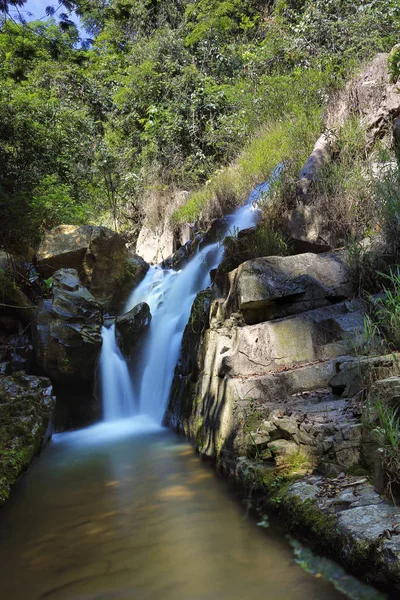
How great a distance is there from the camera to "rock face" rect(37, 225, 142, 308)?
9008mm

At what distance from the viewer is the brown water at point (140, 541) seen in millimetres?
2600

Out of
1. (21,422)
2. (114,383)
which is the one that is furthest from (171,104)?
(21,422)

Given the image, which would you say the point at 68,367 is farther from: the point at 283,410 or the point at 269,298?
the point at 283,410

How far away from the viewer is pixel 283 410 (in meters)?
→ 3.77

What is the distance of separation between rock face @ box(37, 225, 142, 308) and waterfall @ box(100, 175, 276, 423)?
970mm

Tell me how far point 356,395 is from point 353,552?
134 cm

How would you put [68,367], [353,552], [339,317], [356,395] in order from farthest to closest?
[68,367] < [339,317] < [356,395] < [353,552]

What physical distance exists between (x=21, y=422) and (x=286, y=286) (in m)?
3.66

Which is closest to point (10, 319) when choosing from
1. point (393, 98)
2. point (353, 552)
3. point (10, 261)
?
point (10, 261)

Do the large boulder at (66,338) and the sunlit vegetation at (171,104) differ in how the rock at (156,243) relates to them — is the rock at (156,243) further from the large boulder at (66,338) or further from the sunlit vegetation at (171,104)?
the large boulder at (66,338)

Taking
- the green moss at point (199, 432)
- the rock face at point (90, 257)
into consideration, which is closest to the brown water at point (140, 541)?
the green moss at point (199, 432)

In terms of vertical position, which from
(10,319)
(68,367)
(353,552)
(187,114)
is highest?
(187,114)

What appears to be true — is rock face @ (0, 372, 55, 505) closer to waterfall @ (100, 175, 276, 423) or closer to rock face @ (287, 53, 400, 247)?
waterfall @ (100, 175, 276, 423)

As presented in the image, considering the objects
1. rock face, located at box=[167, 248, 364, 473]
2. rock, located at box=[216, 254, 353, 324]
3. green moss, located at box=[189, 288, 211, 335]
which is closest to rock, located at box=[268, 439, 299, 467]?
rock face, located at box=[167, 248, 364, 473]
